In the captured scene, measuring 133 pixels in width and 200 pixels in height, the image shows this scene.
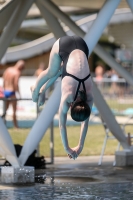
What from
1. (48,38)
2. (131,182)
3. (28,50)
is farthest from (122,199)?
(28,50)

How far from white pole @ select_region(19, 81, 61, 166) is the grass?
3.18 metres

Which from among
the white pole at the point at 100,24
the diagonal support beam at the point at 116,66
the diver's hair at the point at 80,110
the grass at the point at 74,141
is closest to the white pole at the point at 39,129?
the white pole at the point at 100,24

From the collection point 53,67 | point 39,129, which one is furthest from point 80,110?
point 39,129

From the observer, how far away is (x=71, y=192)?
10.3m

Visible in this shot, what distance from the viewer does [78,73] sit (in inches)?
319

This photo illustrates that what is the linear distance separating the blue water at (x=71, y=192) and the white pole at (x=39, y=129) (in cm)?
57

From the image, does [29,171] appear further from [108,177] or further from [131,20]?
[131,20]

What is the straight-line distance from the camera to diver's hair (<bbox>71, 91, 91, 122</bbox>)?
800cm

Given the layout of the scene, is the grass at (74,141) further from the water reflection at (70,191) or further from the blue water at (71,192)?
the blue water at (71,192)

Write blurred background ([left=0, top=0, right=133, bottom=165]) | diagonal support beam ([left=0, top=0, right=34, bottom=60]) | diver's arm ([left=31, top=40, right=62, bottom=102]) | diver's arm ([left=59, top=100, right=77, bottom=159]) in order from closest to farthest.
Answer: diver's arm ([left=59, top=100, right=77, bottom=159]) → diver's arm ([left=31, top=40, right=62, bottom=102]) → diagonal support beam ([left=0, top=0, right=34, bottom=60]) → blurred background ([left=0, top=0, right=133, bottom=165])

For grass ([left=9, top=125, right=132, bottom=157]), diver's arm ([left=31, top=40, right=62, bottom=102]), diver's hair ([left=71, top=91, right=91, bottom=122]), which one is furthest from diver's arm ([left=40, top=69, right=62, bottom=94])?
grass ([left=9, top=125, right=132, bottom=157])

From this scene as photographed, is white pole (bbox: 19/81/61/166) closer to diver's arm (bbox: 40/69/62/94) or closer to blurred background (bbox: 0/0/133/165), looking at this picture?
blurred background (bbox: 0/0/133/165)

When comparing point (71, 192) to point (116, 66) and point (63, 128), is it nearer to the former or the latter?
point (63, 128)

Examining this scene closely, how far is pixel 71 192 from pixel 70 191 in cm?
13
